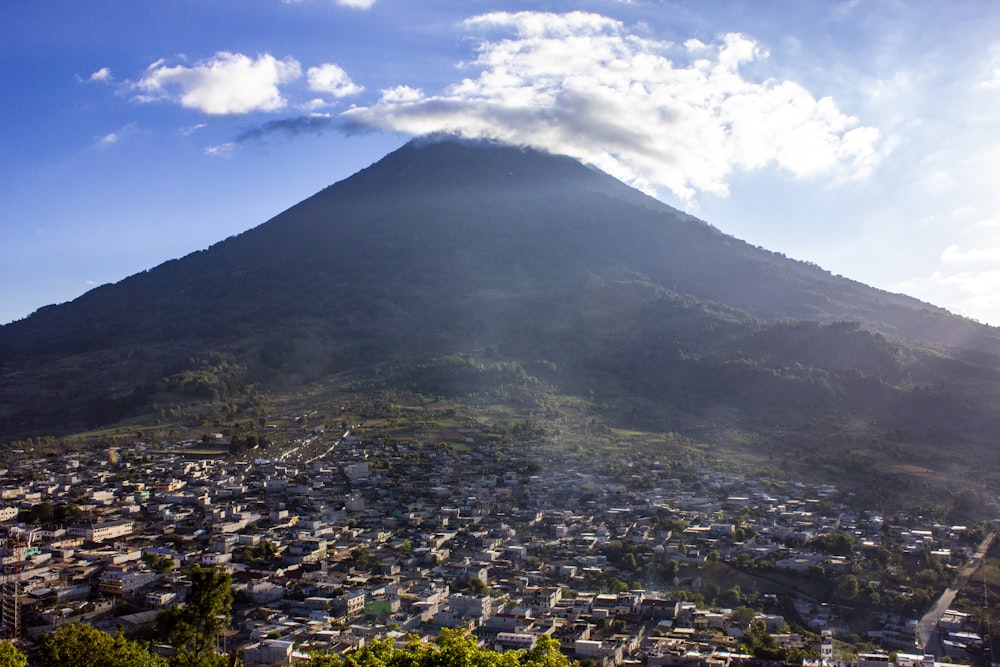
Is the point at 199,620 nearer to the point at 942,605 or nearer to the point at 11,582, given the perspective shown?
the point at 11,582

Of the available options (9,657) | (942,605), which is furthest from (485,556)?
(9,657)

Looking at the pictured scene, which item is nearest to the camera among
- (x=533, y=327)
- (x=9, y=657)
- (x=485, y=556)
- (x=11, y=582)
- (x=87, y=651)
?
(x=9, y=657)

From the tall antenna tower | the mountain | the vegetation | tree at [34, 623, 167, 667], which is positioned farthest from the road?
the tall antenna tower

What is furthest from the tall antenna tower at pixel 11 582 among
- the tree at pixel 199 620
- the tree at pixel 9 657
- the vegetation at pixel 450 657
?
the vegetation at pixel 450 657

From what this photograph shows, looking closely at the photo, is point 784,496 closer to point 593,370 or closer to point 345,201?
point 593,370

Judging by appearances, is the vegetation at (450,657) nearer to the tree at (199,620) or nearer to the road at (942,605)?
the tree at (199,620)

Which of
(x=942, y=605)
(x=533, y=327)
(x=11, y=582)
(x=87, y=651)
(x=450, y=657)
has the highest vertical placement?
(x=533, y=327)
